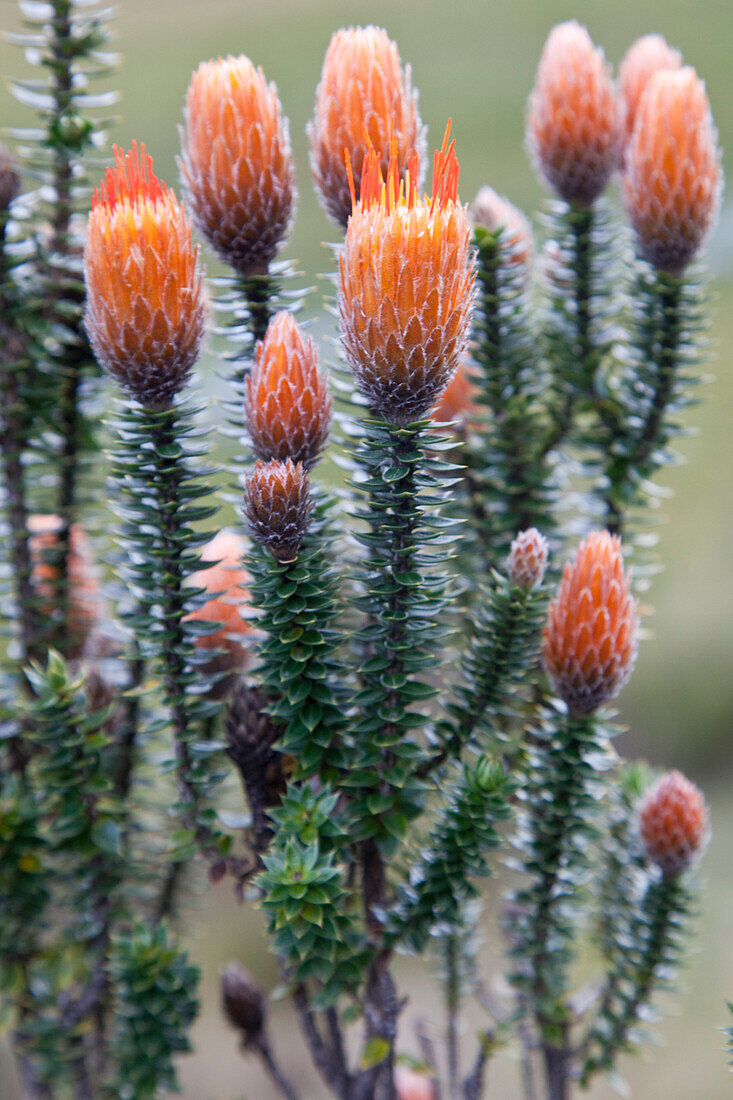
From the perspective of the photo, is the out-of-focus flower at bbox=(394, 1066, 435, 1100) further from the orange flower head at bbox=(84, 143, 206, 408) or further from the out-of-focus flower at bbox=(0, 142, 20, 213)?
the out-of-focus flower at bbox=(0, 142, 20, 213)

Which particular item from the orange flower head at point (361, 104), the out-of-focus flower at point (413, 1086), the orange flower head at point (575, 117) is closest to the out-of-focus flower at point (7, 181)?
the orange flower head at point (361, 104)

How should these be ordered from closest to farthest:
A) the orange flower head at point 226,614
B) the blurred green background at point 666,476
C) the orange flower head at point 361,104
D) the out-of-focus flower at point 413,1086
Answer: the orange flower head at point 361,104 < the orange flower head at point 226,614 < the out-of-focus flower at point 413,1086 < the blurred green background at point 666,476

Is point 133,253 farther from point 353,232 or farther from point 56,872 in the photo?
point 56,872

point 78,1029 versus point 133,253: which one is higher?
point 133,253

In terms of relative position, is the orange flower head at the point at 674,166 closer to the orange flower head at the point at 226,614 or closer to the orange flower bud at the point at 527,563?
the orange flower bud at the point at 527,563

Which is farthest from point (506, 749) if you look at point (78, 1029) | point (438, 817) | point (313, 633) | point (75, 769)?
point (78, 1029)

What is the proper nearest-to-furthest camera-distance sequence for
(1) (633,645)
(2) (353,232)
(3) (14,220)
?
(2) (353,232)
(1) (633,645)
(3) (14,220)

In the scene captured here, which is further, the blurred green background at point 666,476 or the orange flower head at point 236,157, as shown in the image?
the blurred green background at point 666,476
